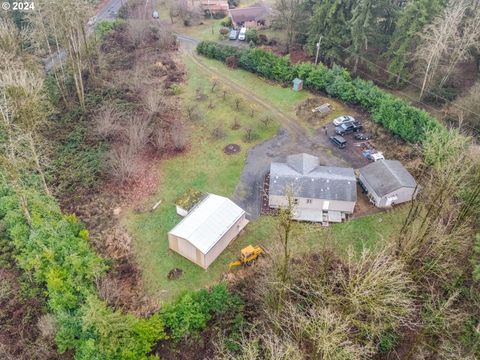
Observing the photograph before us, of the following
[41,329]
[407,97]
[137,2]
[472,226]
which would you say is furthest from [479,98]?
[137,2]

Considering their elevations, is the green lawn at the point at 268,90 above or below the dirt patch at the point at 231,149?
above

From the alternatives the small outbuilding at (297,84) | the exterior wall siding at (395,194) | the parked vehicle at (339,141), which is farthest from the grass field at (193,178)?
the exterior wall siding at (395,194)

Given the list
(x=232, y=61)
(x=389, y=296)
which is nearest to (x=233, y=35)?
(x=232, y=61)

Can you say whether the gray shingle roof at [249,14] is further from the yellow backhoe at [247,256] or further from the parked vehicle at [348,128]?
the yellow backhoe at [247,256]

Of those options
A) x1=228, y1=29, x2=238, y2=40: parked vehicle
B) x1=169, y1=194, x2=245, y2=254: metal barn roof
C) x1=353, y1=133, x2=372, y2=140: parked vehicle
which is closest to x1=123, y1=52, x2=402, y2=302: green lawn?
x1=169, y1=194, x2=245, y2=254: metal barn roof

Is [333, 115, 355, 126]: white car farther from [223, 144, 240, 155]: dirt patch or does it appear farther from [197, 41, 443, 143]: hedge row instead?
[223, 144, 240, 155]: dirt patch

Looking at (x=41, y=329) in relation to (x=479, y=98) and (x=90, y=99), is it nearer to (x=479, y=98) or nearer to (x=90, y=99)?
(x=90, y=99)
